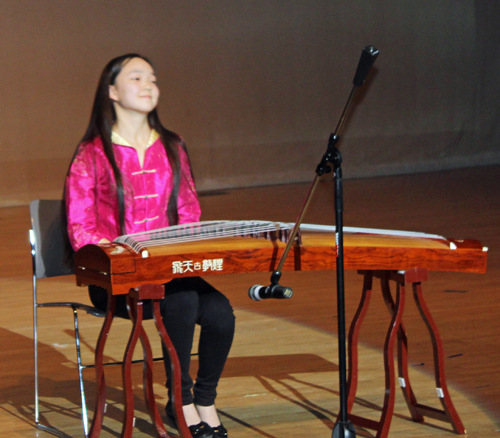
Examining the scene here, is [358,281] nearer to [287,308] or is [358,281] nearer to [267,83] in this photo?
[287,308]

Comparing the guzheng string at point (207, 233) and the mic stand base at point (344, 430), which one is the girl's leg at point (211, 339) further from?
the mic stand base at point (344, 430)

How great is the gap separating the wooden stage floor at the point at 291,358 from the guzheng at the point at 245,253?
0.15 meters

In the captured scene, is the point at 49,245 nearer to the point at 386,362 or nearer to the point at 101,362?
the point at 101,362

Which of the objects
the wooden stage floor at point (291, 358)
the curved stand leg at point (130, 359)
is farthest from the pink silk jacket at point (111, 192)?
the wooden stage floor at point (291, 358)

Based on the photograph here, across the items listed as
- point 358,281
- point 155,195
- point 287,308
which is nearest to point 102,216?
point 155,195

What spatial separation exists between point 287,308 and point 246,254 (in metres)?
1.87

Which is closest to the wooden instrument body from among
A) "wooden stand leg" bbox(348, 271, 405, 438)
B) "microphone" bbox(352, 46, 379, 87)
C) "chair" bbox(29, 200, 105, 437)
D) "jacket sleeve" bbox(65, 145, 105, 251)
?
"wooden stand leg" bbox(348, 271, 405, 438)

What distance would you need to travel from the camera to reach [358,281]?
4.24 m

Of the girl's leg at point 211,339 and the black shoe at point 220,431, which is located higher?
the girl's leg at point 211,339

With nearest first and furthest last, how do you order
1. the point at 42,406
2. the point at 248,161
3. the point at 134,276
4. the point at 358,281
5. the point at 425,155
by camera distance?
1. the point at 134,276
2. the point at 42,406
3. the point at 358,281
4. the point at 248,161
5. the point at 425,155

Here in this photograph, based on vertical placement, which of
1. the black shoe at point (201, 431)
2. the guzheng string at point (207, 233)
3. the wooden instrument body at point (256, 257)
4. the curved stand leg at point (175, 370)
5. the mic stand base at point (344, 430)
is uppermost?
the guzheng string at point (207, 233)

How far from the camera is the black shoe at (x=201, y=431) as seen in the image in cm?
204

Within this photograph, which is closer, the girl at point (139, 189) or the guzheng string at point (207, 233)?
the guzheng string at point (207, 233)

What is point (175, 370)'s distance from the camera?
1871mm
